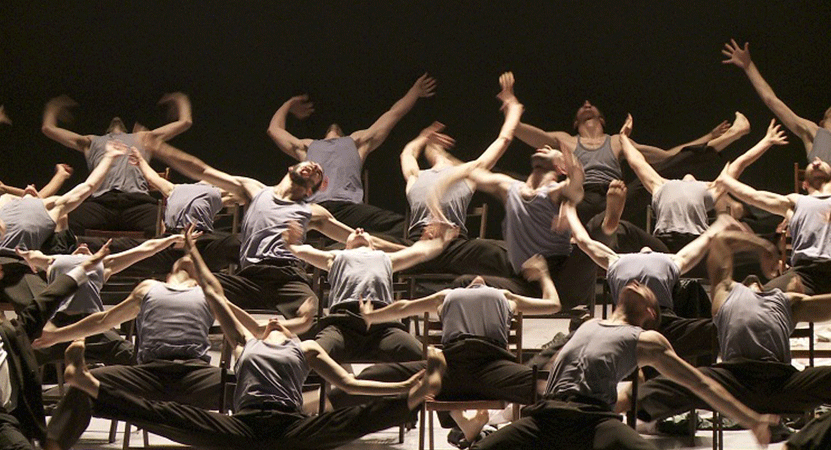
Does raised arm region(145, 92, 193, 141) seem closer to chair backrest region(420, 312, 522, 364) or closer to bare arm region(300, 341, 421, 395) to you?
chair backrest region(420, 312, 522, 364)

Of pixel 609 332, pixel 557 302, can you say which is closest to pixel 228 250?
pixel 557 302

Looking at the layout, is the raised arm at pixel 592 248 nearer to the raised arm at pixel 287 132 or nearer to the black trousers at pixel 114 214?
the raised arm at pixel 287 132

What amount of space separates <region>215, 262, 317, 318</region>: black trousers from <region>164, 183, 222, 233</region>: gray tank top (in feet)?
2.74

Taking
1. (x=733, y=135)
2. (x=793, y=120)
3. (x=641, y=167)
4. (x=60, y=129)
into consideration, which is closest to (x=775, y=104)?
(x=793, y=120)

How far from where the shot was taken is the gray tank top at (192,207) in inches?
336

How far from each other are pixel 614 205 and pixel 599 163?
4.66ft

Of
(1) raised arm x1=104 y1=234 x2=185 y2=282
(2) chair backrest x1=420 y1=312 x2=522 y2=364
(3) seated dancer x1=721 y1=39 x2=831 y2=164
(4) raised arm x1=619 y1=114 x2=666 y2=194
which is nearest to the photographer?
(2) chair backrest x1=420 y1=312 x2=522 y2=364

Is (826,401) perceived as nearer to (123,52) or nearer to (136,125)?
(136,125)

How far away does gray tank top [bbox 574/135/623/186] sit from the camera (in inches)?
368

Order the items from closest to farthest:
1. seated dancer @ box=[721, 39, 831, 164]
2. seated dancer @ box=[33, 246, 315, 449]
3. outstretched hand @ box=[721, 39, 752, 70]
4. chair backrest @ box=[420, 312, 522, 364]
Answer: seated dancer @ box=[33, 246, 315, 449] → chair backrest @ box=[420, 312, 522, 364] → seated dancer @ box=[721, 39, 831, 164] → outstretched hand @ box=[721, 39, 752, 70]

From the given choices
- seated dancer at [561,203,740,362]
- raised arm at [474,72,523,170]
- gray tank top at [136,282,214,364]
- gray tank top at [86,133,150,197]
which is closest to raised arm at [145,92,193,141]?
gray tank top at [86,133,150,197]

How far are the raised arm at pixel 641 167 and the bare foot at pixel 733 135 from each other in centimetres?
78

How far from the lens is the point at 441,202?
8.63m

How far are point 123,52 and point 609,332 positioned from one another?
6633 mm
